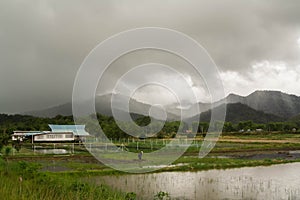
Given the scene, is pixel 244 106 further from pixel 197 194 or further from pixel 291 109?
pixel 197 194

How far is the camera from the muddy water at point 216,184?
453 inches

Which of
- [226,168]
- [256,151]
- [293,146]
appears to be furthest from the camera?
[293,146]

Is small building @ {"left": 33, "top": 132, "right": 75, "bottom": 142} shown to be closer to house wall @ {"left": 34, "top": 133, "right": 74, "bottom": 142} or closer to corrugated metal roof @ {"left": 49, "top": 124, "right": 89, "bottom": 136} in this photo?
house wall @ {"left": 34, "top": 133, "right": 74, "bottom": 142}

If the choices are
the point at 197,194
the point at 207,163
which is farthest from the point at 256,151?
the point at 197,194

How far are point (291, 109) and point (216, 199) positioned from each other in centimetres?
20127

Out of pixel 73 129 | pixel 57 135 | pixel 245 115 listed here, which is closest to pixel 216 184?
pixel 57 135

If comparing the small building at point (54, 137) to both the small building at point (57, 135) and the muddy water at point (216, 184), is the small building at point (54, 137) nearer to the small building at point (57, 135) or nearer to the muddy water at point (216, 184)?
the small building at point (57, 135)

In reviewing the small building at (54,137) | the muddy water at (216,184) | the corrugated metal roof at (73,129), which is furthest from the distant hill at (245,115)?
the muddy water at (216,184)

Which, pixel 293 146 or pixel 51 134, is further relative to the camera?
pixel 51 134

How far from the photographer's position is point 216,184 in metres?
13.6

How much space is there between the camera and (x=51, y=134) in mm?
42469

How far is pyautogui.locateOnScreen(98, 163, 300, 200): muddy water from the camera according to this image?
37.7 feet

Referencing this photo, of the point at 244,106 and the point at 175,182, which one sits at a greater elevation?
the point at 244,106

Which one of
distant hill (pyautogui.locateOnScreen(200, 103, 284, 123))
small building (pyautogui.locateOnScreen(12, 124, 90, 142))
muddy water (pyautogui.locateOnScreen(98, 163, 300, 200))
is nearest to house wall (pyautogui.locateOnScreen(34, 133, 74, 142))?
small building (pyautogui.locateOnScreen(12, 124, 90, 142))
